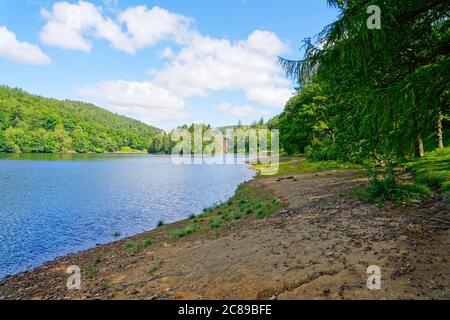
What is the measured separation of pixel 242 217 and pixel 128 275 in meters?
7.74

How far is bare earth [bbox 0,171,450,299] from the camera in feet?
19.5

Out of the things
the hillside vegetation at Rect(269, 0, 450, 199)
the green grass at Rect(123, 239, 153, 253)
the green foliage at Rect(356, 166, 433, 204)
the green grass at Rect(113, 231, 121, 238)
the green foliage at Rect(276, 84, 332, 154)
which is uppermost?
the green foliage at Rect(276, 84, 332, 154)

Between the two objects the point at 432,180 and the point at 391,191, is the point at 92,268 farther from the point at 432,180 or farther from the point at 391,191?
the point at 432,180

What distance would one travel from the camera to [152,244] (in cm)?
1329

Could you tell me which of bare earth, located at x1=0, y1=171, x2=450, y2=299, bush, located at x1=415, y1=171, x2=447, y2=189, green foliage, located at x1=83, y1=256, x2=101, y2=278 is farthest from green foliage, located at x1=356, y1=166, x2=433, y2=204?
green foliage, located at x1=83, y1=256, x2=101, y2=278

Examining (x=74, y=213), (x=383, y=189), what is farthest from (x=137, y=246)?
(x=74, y=213)

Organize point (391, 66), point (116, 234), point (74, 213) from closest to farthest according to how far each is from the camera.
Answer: point (391, 66), point (116, 234), point (74, 213)

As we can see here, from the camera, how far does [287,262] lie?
7.46 meters

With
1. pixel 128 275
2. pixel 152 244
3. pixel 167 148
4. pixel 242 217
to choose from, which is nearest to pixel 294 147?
pixel 242 217

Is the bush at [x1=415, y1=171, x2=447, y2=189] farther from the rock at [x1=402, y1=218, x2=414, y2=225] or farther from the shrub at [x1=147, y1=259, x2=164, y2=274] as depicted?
the shrub at [x1=147, y1=259, x2=164, y2=274]

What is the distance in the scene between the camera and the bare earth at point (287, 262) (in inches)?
234

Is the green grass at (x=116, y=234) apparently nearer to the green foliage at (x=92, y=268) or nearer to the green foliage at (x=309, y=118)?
the green foliage at (x=92, y=268)

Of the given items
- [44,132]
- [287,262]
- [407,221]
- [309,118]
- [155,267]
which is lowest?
[155,267]
